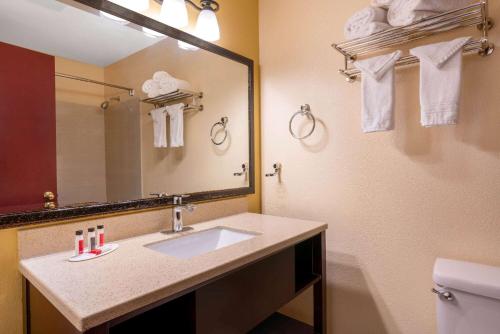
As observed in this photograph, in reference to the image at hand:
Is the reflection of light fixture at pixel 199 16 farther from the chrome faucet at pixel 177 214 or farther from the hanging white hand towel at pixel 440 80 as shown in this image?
the hanging white hand towel at pixel 440 80

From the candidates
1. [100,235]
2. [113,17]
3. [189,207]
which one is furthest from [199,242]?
[113,17]

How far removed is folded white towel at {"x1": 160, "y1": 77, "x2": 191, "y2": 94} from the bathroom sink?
74 cm

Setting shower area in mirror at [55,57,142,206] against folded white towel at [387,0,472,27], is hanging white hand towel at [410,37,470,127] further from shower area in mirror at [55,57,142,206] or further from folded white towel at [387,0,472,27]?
shower area in mirror at [55,57,142,206]

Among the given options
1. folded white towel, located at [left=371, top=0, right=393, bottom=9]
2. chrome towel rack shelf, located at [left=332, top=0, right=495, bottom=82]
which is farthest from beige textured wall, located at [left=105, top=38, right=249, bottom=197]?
folded white towel, located at [left=371, top=0, right=393, bottom=9]

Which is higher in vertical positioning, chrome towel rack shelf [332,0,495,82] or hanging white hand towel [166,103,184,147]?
chrome towel rack shelf [332,0,495,82]

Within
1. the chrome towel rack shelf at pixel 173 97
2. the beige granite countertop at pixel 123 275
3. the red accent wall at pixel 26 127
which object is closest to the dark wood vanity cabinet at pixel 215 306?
the beige granite countertop at pixel 123 275

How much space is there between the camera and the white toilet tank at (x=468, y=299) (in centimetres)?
101

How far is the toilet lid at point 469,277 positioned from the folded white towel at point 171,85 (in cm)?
147

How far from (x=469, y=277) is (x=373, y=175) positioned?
22.6 inches

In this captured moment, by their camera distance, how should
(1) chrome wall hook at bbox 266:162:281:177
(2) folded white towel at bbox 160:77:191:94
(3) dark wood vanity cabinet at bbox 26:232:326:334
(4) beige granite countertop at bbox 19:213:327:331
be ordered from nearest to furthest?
(4) beige granite countertop at bbox 19:213:327:331 < (3) dark wood vanity cabinet at bbox 26:232:326:334 < (2) folded white towel at bbox 160:77:191:94 < (1) chrome wall hook at bbox 266:162:281:177

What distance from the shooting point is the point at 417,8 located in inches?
43.6

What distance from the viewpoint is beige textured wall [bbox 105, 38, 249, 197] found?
51.9 inches

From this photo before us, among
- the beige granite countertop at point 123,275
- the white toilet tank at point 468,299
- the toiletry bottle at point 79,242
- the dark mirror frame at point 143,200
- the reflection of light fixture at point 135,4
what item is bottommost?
the white toilet tank at point 468,299

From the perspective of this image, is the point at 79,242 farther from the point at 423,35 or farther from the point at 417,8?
the point at 423,35
